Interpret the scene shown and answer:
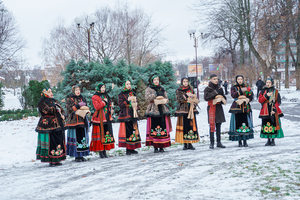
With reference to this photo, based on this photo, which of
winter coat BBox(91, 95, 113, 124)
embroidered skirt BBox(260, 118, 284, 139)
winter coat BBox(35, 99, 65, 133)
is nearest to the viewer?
winter coat BBox(35, 99, 65, 133)

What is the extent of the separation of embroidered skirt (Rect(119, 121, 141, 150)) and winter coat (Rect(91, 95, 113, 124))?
512 millimetres

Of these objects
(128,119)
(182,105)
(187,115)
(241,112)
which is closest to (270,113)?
(241,112)

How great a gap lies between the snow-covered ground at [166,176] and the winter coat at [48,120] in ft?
2.93

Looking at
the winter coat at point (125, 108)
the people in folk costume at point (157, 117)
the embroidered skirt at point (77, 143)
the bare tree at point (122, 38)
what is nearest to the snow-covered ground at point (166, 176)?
the embroidered skirt at point (77, 143)

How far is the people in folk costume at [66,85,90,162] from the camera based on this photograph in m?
7.05

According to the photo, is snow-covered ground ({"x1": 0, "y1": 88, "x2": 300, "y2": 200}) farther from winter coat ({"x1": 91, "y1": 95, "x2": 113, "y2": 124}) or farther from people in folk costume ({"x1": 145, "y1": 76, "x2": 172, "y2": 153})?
winter coat ({"x1": 91, "y1": 95, "x2": 113, "y2": 124})

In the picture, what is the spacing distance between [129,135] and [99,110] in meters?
1.01

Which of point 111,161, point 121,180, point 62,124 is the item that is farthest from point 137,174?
point 62,124

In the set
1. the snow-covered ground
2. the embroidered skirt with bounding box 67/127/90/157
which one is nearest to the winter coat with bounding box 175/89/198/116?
the snow-covered ground

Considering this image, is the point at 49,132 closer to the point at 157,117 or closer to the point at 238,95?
the point at 157,117

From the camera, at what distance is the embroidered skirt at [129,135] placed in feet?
25.0

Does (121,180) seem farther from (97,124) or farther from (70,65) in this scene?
(70,65)

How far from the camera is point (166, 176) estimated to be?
5199mm

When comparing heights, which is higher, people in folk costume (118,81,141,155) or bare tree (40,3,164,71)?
bare tree (40,3,164,71)
